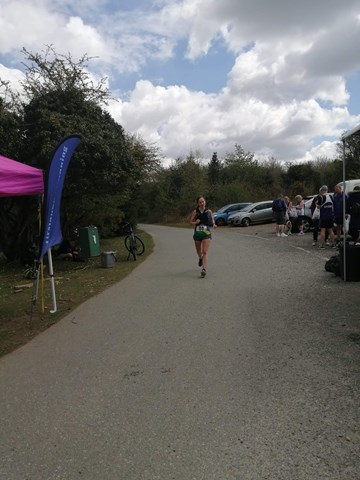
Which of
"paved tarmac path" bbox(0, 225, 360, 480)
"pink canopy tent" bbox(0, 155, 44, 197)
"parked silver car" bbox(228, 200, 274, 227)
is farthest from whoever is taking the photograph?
"parked silver car" bbox(228, 200, 274, 227)

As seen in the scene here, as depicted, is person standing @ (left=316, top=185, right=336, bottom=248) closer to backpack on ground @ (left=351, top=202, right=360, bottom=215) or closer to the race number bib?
backpack on ground @ (left=351, top=202, right=360, bottom=215)

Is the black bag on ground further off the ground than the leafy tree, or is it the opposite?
the leafy tree

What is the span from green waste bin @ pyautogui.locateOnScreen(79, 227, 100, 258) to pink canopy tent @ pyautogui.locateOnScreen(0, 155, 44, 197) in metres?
7.51

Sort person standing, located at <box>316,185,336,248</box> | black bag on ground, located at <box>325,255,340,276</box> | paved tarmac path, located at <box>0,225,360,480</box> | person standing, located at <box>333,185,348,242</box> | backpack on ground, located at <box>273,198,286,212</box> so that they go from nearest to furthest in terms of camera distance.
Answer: paved tarmac path, located at <box>0,225,360,480</box>, black bag on ground, located at <box>325,255,340,276</box>, person standing, located at <box>333,185,348,242</box>, person standing, located at <box>316,185,336,248</box>, backpack on ground, located at <box>273,198,286,212</box>

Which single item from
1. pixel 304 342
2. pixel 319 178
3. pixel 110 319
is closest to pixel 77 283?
pixel 110 319

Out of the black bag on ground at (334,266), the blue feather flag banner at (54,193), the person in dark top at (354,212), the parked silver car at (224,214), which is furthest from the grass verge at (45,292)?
the parked silver car at (224,214)

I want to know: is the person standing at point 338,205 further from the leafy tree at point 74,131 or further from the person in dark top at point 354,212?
the leafy tree at point 74,131

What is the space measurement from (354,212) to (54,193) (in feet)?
22.0

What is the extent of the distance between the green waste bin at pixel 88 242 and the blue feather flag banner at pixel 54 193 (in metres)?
7.08

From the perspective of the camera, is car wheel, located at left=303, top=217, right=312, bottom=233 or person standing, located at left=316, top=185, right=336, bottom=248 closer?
person standing, located at left=316, top=185, right=336, bottom=248

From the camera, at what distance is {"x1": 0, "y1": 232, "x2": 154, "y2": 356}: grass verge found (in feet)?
21.9

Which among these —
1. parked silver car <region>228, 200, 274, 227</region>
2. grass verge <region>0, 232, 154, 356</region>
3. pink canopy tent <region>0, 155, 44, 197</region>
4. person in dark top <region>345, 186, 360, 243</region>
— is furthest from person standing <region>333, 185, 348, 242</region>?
parked silver car <region>228, 200, 274, 227</region>

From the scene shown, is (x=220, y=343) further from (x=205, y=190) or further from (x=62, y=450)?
(x=205, y=190)

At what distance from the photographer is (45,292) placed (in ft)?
31.8
